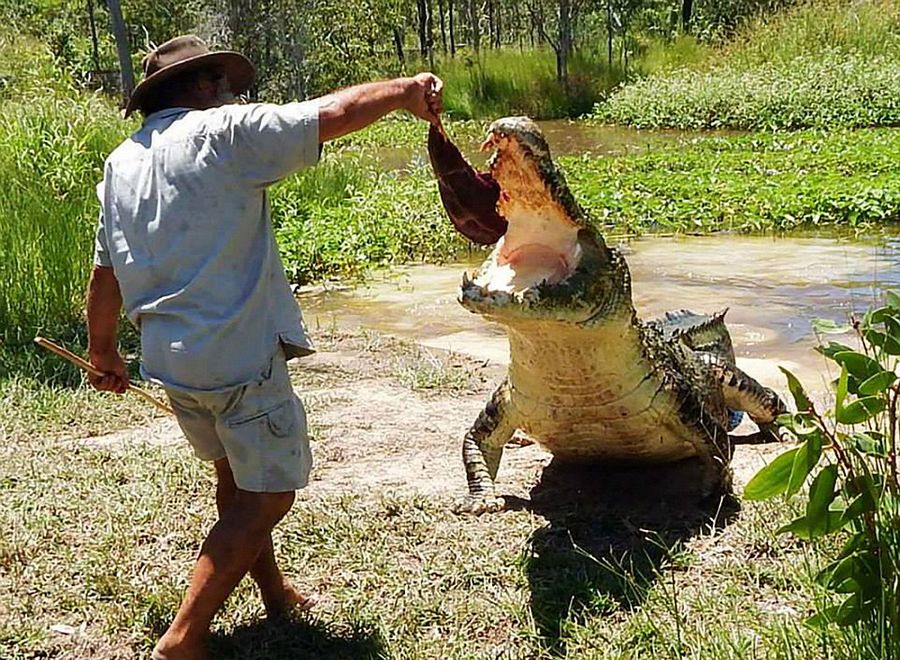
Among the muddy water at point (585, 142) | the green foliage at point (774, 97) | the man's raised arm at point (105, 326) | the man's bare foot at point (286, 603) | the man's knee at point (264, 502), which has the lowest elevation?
the muddy water at point (585, 142)

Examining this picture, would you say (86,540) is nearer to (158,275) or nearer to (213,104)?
(158,275)

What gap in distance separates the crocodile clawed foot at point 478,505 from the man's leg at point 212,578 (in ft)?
3.61

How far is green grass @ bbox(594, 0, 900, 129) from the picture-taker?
18484 mm

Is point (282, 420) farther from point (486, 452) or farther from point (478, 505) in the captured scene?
point (486, 452)

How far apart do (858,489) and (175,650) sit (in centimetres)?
165

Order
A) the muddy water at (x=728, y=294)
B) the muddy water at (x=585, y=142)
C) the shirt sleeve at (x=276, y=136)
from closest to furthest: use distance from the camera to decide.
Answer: the shirt sleeve at (x=276, y=136) → the muddy water at (x=728, y=294) → the muddy water at (x=585, y=142)

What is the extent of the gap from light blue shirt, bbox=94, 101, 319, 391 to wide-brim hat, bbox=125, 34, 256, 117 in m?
0.10

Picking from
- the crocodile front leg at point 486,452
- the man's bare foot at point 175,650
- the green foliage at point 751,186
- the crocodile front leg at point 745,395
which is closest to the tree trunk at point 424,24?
the green foliage at point 751,186

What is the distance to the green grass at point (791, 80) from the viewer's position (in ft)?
60.6

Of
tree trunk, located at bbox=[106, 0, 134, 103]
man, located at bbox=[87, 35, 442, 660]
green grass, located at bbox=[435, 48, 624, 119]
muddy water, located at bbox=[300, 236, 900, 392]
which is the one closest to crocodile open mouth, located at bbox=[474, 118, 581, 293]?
man, located at bbox=[87, 35, 442, 660]

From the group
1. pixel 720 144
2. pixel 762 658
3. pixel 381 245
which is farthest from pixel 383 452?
pixel 720 144

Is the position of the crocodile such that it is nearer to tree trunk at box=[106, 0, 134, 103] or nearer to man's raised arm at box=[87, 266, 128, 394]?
man's raised arm at box=[87, 266, 128, 394]

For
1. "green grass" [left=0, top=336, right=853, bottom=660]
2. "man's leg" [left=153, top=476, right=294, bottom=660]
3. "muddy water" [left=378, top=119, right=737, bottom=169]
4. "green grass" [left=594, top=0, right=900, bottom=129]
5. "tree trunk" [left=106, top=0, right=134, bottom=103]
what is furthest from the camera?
"green grass" [left=594, top=0, right=900, bottom=129]

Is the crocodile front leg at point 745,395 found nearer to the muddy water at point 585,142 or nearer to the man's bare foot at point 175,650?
the man's bare foot at point 175,650
